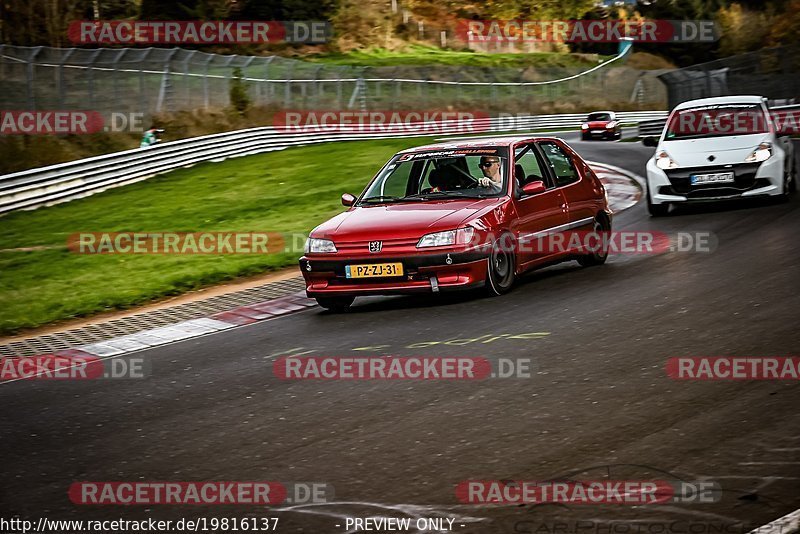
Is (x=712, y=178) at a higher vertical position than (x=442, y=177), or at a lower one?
lower

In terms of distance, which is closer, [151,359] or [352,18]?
[151,359]

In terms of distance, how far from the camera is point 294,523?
190 inches

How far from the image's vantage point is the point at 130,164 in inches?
1069

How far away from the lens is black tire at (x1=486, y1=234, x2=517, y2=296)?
34.9 feet

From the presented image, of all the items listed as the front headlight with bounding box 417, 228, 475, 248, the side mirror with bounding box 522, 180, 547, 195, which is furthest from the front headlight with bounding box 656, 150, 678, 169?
the front headlight with bounding box 417, 228, 475, 248

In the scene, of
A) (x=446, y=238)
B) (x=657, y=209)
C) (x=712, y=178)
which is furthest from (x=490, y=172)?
(x=657, y=209)

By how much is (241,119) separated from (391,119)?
526 inches

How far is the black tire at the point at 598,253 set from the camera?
12.4 metres

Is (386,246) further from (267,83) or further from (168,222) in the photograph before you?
(267,83)

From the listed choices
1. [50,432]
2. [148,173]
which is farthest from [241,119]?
[50,432]

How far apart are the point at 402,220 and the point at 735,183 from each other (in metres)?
6.64

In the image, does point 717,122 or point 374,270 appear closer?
point 374,270

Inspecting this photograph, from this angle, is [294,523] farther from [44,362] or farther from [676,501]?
[44,362]

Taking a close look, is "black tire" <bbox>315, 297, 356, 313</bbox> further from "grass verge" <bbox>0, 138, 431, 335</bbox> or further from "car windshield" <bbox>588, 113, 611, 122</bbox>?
"car windshield" <bbox>588, 113, 611, 122</bbox>
